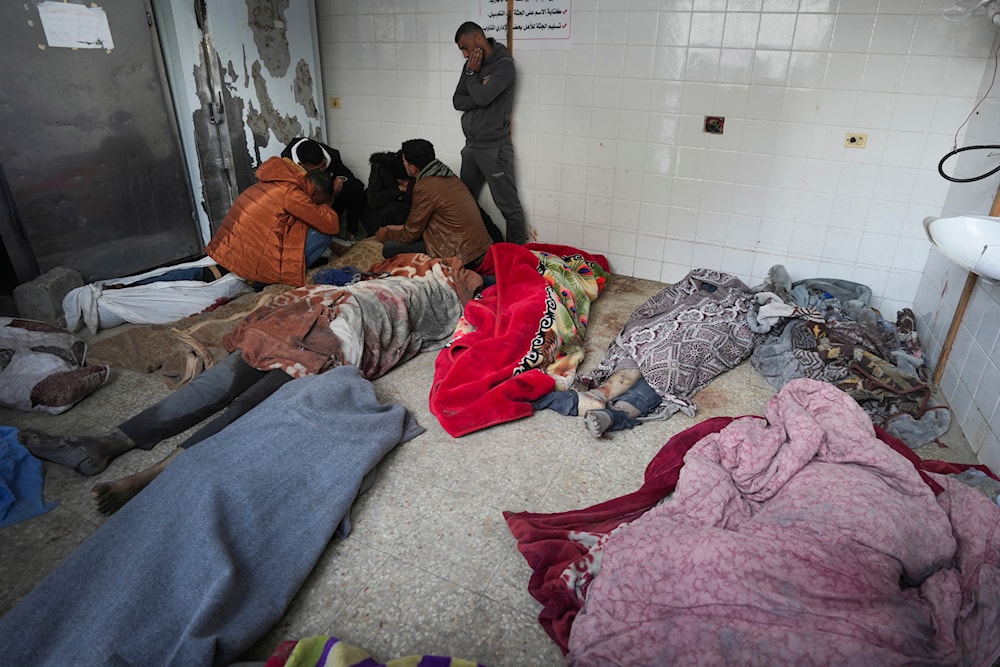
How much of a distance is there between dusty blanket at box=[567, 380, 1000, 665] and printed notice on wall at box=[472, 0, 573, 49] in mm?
2707

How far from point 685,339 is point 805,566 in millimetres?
1469

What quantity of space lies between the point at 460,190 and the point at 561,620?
269 cm

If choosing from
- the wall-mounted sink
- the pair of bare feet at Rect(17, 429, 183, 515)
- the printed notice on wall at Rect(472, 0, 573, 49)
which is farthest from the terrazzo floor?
the printed notice on wall at Rect(472, 0, 573, 49)

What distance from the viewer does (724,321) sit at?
2822 mm

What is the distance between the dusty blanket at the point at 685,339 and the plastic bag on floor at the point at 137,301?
215cm

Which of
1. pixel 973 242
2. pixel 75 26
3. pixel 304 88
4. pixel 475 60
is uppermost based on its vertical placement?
pixel 75 26

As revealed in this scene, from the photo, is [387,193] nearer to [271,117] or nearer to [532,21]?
[271,117]

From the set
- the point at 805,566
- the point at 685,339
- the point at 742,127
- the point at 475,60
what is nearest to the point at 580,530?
the point at 805,566

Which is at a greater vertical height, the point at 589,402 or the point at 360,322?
the point at 360,322

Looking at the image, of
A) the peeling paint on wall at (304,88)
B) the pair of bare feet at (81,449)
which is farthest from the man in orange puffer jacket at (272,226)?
the pair of bare feet at (81,449)

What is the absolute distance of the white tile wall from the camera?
278 centimetres

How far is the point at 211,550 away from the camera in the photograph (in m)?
1.46

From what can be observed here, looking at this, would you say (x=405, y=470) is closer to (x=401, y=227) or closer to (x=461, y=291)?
(x=461, y=291)

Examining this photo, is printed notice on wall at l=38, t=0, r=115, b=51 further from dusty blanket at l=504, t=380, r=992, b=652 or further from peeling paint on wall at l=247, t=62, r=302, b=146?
dusty blanket at l=504, t=380, r=992, b=652
